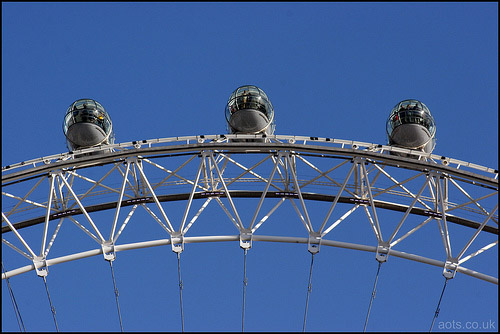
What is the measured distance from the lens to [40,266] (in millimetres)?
35406

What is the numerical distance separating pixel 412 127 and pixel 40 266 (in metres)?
14.8

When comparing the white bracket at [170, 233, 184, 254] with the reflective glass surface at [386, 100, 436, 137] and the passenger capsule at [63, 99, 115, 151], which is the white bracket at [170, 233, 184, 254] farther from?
the reflective glass surface at [386, 100, 436, 137]

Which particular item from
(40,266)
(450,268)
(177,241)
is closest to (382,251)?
(450,268)

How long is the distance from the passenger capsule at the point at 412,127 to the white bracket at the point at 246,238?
7206 millimetres

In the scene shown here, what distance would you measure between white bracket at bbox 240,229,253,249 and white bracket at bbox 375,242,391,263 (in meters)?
4.51

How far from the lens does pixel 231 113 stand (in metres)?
38.5

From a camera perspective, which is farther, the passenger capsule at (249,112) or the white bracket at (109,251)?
the passenger capsule at (249,112)

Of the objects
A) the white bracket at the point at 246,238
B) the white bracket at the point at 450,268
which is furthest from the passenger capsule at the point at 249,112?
the white bracket at the point at 450,268

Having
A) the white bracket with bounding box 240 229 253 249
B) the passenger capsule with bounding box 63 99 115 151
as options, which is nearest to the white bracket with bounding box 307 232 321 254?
the white bracket with bounding box 240 229 253 249

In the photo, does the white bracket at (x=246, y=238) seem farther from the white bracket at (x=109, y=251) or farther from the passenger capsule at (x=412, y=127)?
the passenger capsule at (x=412, y=127)

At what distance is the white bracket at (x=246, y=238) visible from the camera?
35.4 meters

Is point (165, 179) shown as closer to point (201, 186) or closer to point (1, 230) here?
point (201, 186)

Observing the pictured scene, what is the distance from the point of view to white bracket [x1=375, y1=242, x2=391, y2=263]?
116 ft

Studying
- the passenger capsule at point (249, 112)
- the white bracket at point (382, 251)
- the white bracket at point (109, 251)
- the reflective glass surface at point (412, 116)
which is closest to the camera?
the white bracket at point (109, 251)
